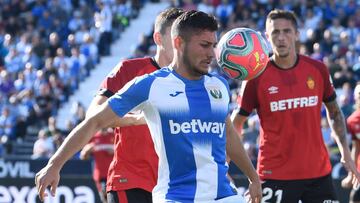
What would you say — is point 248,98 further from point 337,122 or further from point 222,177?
point 222,177

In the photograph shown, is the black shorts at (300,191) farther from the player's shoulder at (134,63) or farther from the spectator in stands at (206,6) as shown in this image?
the spectator in stands at (206,6)

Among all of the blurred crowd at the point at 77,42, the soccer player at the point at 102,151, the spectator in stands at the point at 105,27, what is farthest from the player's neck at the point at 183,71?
the spectator in stands at the point at 105,27

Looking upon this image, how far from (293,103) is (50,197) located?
6544 mm

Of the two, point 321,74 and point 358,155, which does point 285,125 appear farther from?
point 358,155

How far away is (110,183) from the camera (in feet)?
27.4

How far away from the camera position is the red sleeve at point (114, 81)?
26.6 ft

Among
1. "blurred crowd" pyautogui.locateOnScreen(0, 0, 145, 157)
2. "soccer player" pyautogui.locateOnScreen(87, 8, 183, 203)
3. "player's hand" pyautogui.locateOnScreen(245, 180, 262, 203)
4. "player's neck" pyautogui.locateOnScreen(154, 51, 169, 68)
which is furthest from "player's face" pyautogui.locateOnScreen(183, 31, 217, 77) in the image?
"blurred crowd" pyautogui.locateOnScreen(0, 0, 145, 157)

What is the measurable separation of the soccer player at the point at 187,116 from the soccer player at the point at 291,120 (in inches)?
104

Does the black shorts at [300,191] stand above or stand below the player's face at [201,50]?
below

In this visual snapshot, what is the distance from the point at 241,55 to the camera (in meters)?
8.25

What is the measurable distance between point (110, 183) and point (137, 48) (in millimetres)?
19322

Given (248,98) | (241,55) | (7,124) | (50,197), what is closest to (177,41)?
(241,55)

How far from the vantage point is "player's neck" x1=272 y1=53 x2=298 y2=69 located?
972cm

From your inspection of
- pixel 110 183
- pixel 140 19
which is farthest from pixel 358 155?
pixel 140 19
